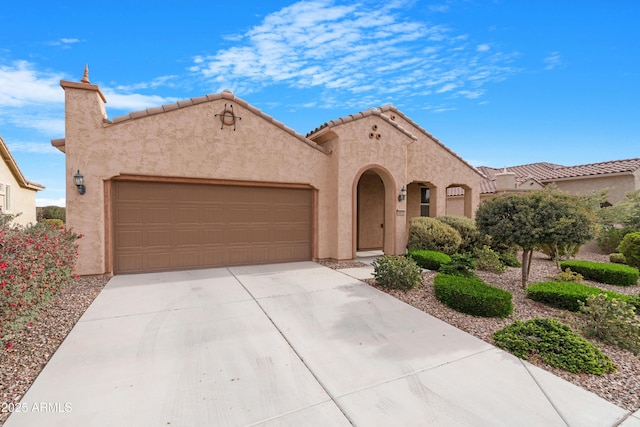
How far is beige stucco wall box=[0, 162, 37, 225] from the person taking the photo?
51.9 feet

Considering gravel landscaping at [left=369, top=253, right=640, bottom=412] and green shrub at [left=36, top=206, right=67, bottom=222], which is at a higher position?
green shrub at [left=36, top=206, right=67, bottom=222]

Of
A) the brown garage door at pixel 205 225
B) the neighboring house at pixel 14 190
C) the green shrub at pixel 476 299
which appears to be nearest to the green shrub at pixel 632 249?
the green shrub at pixel 476 299

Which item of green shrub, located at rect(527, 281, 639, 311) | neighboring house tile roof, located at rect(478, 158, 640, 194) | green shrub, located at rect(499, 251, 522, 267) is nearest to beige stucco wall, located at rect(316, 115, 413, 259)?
green shrub, located at rect(499, 251, 522, 267)

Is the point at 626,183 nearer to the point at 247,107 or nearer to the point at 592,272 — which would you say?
the point at 592,272

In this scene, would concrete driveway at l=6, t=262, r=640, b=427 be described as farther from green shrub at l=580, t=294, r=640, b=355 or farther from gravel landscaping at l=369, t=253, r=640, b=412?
green shrub at l=580, t=294, r=640, b=355

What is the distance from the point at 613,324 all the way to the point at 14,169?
25773 millimetres

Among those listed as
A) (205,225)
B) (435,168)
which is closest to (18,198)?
(205,225)

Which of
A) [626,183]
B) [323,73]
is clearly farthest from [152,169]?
[626,183]

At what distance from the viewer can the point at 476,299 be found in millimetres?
5348

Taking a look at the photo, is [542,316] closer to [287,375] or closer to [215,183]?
[287,375]

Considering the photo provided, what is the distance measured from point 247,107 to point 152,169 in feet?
10.8

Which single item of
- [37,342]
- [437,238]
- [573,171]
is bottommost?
[37,342]

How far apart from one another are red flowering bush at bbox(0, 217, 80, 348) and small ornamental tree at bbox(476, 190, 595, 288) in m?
8.78

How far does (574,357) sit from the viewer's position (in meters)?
Result: 3.79
